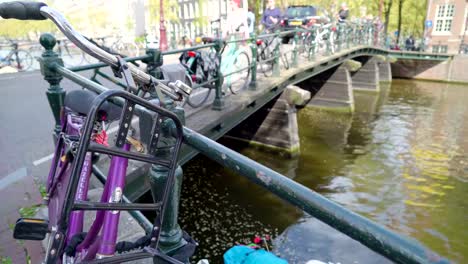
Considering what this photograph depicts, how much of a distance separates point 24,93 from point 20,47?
694cm

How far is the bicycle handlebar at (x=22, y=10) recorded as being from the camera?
1555 mm

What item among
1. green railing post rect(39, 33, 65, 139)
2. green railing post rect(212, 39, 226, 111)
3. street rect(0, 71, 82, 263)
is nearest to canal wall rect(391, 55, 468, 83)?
green railing post rect(212, 39, 226, 111)

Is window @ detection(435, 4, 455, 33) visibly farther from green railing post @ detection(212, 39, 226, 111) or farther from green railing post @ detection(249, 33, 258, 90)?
green railing post @ detection(212, 39, 226, 111)

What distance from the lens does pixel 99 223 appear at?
5.12 feet

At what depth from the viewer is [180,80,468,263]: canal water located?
23.7ft

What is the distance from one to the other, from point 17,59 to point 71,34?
583 inches

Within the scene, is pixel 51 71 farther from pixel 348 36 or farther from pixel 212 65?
pixel 348 36

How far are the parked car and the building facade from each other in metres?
20.0

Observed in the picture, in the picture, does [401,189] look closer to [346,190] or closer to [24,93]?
[346,190]

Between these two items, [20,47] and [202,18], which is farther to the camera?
[202,18]

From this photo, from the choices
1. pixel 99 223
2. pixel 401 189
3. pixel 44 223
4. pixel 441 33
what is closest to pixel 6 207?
pixel 44 223

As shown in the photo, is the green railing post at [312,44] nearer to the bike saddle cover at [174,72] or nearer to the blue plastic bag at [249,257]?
the bike saddle cover at [174,72]

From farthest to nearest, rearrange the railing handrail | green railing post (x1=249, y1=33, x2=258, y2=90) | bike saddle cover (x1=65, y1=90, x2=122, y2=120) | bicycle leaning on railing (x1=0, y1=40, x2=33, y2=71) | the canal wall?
the canal wall → bicycle leaning on railing (x1=0, y1=40, x2=33, y2=71) → green railing post (x1=249, y1=33, x2=258, y2=90) → bike saddle cover (x1=65, y1=90, x2=122, y2=120) → the railing handrail

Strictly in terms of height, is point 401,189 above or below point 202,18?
below
